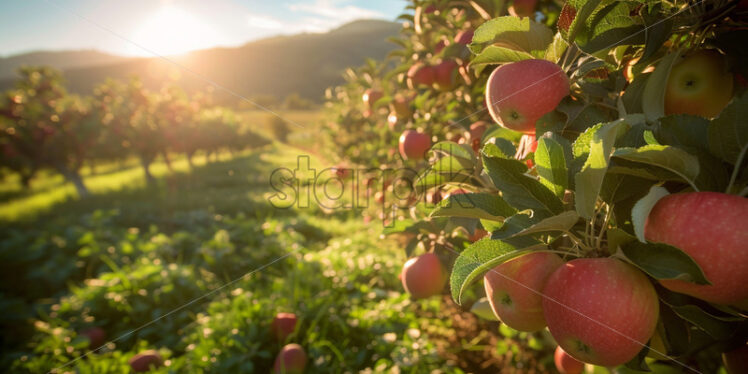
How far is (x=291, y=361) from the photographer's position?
6.39 feet

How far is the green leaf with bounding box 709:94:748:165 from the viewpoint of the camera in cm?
57

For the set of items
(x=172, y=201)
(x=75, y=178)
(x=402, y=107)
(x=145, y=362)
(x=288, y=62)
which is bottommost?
(x=172, y=201)

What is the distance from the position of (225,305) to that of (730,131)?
277cm

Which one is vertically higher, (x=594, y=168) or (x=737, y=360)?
(x=594, y=168)

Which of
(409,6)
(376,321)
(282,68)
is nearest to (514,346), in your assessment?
(376,321)

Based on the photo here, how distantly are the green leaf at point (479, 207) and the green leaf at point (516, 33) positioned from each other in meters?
0.40

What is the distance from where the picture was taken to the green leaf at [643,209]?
519mm

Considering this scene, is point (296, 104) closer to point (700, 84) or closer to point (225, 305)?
point (225, 305)

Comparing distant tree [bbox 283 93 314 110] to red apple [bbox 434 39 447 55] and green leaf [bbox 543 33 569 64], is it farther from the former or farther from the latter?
green leaf [bbox 543 33 569 64]

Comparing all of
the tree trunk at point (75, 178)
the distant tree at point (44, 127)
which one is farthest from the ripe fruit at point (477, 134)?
the tree trunk at point (75, 178)

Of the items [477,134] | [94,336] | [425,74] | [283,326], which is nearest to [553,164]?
[477,134]

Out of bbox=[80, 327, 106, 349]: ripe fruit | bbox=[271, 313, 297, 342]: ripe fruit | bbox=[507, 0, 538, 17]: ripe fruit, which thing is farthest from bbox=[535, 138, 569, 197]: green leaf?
bbox=[80, 327, 106, 349]: ripe fruit

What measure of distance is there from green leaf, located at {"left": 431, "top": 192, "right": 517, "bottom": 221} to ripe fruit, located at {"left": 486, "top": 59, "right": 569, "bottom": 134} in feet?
0.88

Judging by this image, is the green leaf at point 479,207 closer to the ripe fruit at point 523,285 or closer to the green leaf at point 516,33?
the ripe fruit at point 523,285
